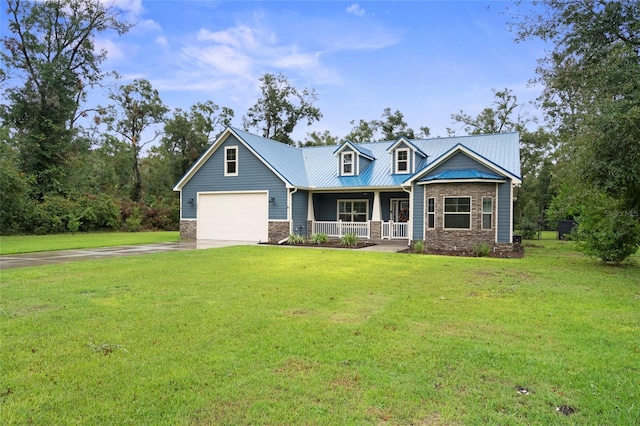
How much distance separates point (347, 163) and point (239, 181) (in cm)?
617

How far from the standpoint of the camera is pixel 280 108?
139 ft

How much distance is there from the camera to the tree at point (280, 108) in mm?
41812

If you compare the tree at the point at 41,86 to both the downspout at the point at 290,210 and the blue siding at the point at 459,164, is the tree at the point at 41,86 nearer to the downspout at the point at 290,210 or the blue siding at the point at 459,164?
the downspout at the point at 290,210

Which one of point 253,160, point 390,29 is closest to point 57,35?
point 253,160

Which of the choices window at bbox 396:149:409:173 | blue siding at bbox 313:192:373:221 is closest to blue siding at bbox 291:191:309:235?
blue siding at bbox 313:192:373:221

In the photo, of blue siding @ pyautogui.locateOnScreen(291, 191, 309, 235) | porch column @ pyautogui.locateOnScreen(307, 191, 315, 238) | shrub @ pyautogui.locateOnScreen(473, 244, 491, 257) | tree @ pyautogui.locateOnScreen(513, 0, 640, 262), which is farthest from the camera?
porch column @ pyautogui.locateOnScreen(307, 191, 315, 238)

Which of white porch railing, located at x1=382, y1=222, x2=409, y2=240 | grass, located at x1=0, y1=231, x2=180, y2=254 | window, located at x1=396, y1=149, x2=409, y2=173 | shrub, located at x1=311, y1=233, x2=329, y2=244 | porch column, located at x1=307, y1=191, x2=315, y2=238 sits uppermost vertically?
window, located at x1=396, y1=149, x2=409, y2=173

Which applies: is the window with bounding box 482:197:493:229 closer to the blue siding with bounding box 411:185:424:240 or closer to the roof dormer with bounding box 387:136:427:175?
the blue siding with bounding box 411:185:424:240

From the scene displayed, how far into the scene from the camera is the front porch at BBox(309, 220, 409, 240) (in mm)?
21234

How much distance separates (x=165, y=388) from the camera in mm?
3646

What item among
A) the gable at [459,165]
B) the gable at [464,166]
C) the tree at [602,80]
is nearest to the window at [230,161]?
the gable at [464,166]

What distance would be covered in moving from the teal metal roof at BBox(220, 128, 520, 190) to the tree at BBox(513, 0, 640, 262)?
5.99 meters

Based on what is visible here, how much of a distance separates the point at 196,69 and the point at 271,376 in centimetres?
1983

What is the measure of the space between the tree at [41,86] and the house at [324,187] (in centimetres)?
1526
